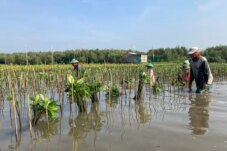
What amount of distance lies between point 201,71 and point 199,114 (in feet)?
4.98

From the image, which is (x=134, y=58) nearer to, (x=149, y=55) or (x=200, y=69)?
(x=149, y=55)

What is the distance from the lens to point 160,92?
32.0 feet

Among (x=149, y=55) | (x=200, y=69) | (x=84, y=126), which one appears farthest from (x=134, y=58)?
(x=84, y=126)

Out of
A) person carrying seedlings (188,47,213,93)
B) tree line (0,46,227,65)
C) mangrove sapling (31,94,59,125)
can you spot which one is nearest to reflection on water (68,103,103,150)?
mangrove sapling (31,94,59,125)

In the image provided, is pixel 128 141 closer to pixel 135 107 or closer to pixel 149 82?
pixel 135 107

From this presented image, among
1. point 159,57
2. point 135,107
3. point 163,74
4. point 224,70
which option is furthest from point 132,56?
point 135,107

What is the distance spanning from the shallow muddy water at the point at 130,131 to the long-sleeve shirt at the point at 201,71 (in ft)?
2.13

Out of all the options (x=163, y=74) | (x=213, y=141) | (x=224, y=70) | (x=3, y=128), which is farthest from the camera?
(x=224, y=70)

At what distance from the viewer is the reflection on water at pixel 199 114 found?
4695 mm

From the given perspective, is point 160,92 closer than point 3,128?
No

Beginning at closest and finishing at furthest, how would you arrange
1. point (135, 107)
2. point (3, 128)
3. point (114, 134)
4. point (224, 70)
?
point (114, 134)
point (3, 128)
point (135, 107)
point (224, 70)

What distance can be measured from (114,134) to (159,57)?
41808 mm

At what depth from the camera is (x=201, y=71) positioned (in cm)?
709

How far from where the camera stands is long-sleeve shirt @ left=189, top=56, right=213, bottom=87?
6.95 metres
